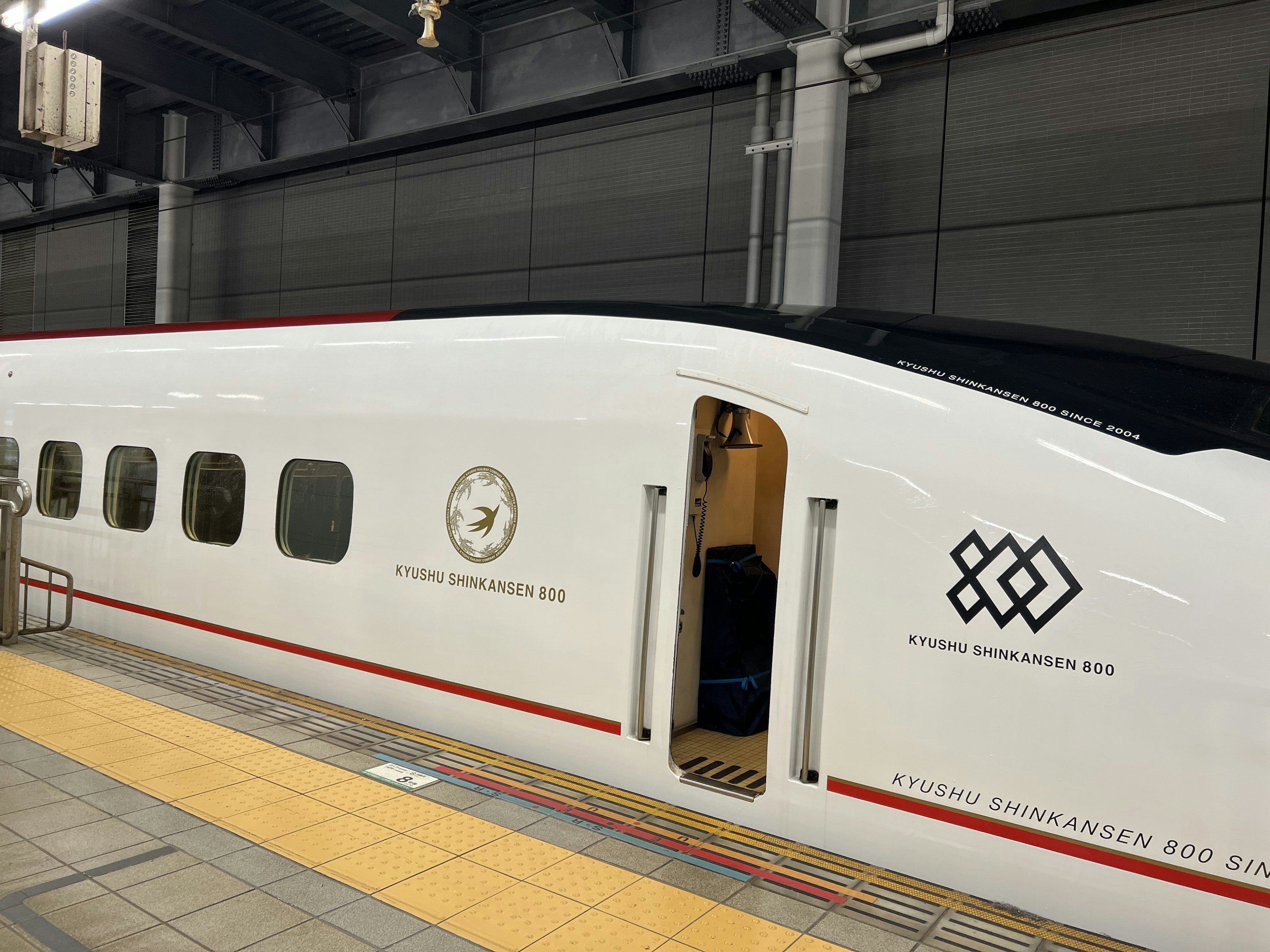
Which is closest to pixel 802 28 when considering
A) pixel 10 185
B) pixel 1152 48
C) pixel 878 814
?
pixel 1152 48

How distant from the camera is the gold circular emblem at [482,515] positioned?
4691 millimetres

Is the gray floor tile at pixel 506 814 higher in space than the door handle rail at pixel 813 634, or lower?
lower

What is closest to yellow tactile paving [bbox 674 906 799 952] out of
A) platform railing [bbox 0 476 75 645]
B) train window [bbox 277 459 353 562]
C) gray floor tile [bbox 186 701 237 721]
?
train window [bbox 277 459 353 562]

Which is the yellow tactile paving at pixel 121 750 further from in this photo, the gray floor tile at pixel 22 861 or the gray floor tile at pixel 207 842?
the gray floor tile at pixel 207 842

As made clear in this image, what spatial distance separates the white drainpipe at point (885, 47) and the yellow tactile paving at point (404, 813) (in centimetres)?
567

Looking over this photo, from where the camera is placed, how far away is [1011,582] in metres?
3.23

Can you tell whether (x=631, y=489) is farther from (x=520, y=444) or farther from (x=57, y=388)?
(x=57, y=388)

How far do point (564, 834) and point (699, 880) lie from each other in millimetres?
673

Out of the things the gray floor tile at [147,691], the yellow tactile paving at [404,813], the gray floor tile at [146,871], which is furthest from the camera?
the gray floor tile at [147,691]

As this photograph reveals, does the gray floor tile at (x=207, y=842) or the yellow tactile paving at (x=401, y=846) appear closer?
the yellow tactile paving at (x=401, y=846)

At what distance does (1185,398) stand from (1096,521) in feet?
1.97

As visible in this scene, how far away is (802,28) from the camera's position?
297 inches

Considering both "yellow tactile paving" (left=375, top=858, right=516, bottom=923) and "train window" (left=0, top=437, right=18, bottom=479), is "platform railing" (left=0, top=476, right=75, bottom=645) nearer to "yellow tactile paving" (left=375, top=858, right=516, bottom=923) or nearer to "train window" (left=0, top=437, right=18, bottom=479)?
"train window" (left=0, top=437, right=18, bottom=479)

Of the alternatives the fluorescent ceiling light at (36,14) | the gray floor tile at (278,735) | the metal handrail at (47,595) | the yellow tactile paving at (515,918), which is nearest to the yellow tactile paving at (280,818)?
the gray floor tile at (278,735)
